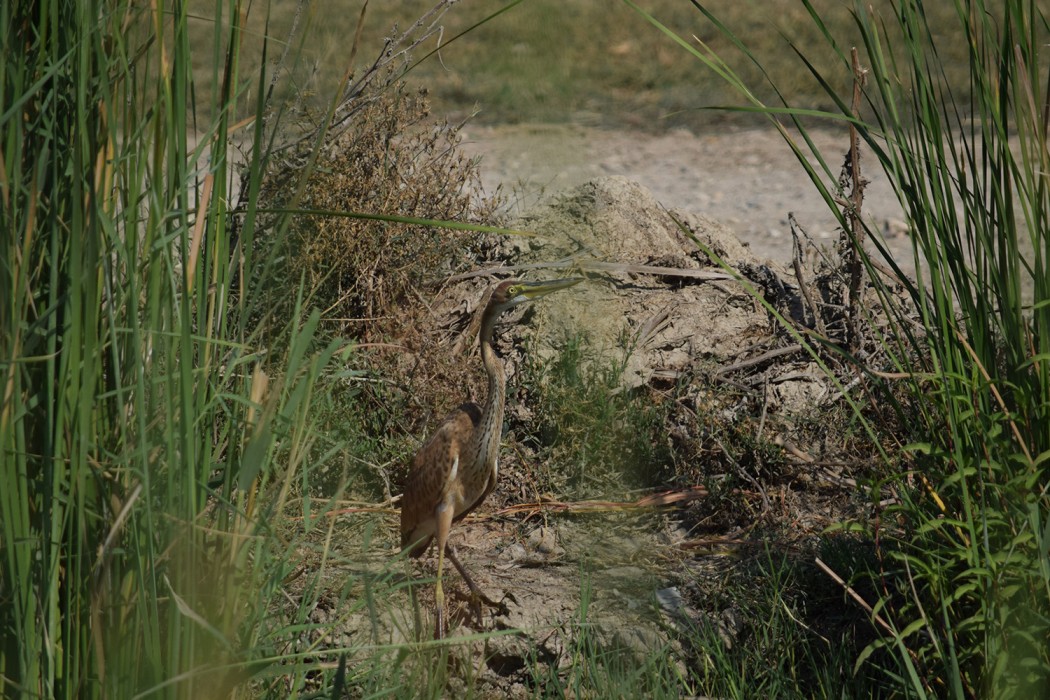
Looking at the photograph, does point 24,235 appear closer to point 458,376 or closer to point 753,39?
point 458,376

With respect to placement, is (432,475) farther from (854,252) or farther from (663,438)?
(854,252)

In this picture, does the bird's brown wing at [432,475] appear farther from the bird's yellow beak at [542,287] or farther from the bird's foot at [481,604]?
the bird's yellow beak at [542,287]

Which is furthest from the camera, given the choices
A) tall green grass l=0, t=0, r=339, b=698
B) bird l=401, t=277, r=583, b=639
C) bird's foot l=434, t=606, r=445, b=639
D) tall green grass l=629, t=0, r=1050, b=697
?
bird l=401, t=277, r=583, b=639

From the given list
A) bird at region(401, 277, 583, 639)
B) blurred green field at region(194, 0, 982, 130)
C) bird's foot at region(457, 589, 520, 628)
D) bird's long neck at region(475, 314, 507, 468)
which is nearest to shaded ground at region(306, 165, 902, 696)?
bird's foot at region(457, 589, 520, 628)

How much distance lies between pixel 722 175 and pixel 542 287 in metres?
4.07

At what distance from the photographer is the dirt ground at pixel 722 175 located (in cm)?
632

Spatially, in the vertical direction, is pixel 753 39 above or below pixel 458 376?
above

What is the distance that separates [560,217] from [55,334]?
3.29 metres

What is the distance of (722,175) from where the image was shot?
778 centimetres

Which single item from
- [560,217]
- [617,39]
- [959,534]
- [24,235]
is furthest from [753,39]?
[24,235]

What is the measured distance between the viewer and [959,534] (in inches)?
106

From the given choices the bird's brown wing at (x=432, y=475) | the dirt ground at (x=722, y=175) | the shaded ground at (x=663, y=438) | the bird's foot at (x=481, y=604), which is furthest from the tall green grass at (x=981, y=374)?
the dirt ground at (x=722, y=175)

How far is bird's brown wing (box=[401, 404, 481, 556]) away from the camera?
3838 mm

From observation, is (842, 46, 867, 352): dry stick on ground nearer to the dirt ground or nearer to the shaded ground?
the shaded ground
